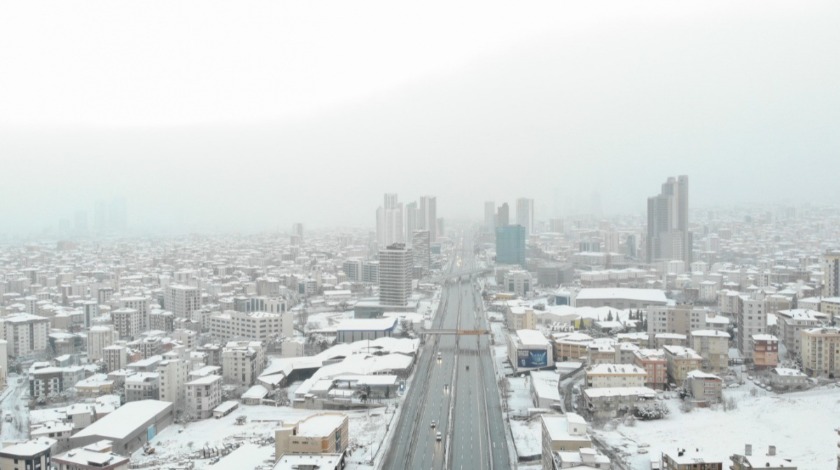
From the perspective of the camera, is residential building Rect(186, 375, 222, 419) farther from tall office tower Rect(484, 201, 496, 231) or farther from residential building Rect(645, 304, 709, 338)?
tall office tower Rect(484, 201, 496, 231)

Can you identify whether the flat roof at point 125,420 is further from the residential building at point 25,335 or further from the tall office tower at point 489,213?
the tall office tower at point 489,213

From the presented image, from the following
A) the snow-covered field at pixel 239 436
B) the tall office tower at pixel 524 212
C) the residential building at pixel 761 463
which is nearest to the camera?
the residential building at pixel 761 463

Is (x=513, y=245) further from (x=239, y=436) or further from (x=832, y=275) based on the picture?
(x=239, y=436)

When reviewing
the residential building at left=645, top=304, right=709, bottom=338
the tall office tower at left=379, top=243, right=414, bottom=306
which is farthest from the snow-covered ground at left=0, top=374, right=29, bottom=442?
the residential building at left=645, top=304, right=709, bottom=338

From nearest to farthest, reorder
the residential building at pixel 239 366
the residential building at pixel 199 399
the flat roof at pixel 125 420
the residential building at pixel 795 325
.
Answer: the flat roof at pixel 125 420, the residential building at pixel 199 399, the residential building at pixel 239 366, the residential building at pixel 795 325

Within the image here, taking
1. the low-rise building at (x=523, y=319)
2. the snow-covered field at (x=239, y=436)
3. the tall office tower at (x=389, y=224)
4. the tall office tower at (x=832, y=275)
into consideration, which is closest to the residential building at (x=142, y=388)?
the snow-covered field at (x=239, y=436)

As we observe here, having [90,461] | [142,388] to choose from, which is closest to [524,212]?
[142,388]
